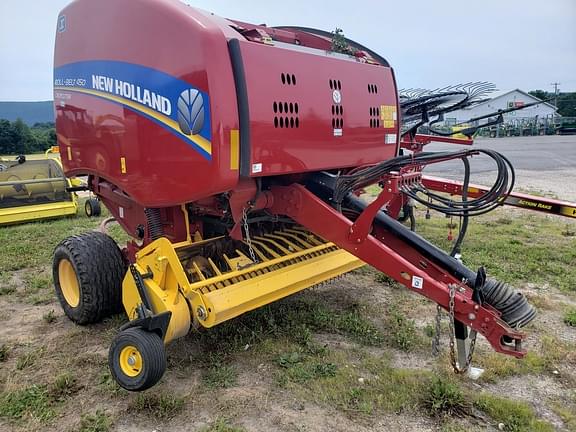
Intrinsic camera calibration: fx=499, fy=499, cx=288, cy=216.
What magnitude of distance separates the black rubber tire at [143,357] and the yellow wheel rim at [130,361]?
2cm

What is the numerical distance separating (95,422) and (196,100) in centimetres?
187

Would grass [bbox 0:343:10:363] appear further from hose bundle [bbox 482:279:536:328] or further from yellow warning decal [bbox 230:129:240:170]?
hose bundle [bbox 482:279:536:328]

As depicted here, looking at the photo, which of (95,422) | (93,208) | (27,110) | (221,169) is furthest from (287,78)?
(27,110)

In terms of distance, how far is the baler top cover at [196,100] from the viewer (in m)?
2.81

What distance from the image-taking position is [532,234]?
22.1 feet

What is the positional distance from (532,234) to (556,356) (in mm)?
3706

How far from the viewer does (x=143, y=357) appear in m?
2.79

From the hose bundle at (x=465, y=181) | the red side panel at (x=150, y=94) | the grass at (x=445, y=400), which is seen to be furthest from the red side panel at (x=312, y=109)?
the grass at (x=445, y=400)

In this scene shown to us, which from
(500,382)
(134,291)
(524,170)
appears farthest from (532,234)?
(524,170)

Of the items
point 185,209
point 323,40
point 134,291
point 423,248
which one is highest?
point 323,40

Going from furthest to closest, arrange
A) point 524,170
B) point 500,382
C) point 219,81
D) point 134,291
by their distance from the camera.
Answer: point 524,170
point 134,291
point 500,382
point 219,81

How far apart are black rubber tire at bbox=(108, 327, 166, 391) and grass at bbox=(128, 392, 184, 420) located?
123 millimetres

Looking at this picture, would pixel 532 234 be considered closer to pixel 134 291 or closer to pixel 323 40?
pixel 323 40

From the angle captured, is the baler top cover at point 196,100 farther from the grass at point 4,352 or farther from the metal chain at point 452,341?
the grass at point 4,352
